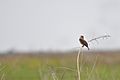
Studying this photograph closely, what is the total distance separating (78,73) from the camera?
12.0 ft

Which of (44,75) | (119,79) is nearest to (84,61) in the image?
(44,75)

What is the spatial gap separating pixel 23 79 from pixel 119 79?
61.8ft

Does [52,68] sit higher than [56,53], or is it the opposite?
[56,53]

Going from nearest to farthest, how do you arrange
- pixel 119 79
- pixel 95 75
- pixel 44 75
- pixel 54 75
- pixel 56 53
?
pixel 54 75
pixel 95 75
pixel 44 75
pixel 119 79
pixel 56 53

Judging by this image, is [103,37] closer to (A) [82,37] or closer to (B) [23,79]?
(A) [82,37]

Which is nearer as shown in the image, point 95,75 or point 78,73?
point 78,73

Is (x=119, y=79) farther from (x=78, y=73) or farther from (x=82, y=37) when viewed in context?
(x=82, y=37)

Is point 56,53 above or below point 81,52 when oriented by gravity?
above

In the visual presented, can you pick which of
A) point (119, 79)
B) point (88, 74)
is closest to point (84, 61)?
point (88, 74)

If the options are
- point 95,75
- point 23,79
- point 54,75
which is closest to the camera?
point 54,75

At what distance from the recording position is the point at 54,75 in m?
3.89

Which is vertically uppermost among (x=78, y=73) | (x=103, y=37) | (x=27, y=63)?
(x=27, y=63)

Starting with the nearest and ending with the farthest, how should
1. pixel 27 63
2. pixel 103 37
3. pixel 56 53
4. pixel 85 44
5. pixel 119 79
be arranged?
1. pixel 85 44
2. pixel 103 37
3. pixel 119 79
4. pixel 27 63
5. pixel 56 53

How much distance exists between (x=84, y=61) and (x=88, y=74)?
0.37 feet
